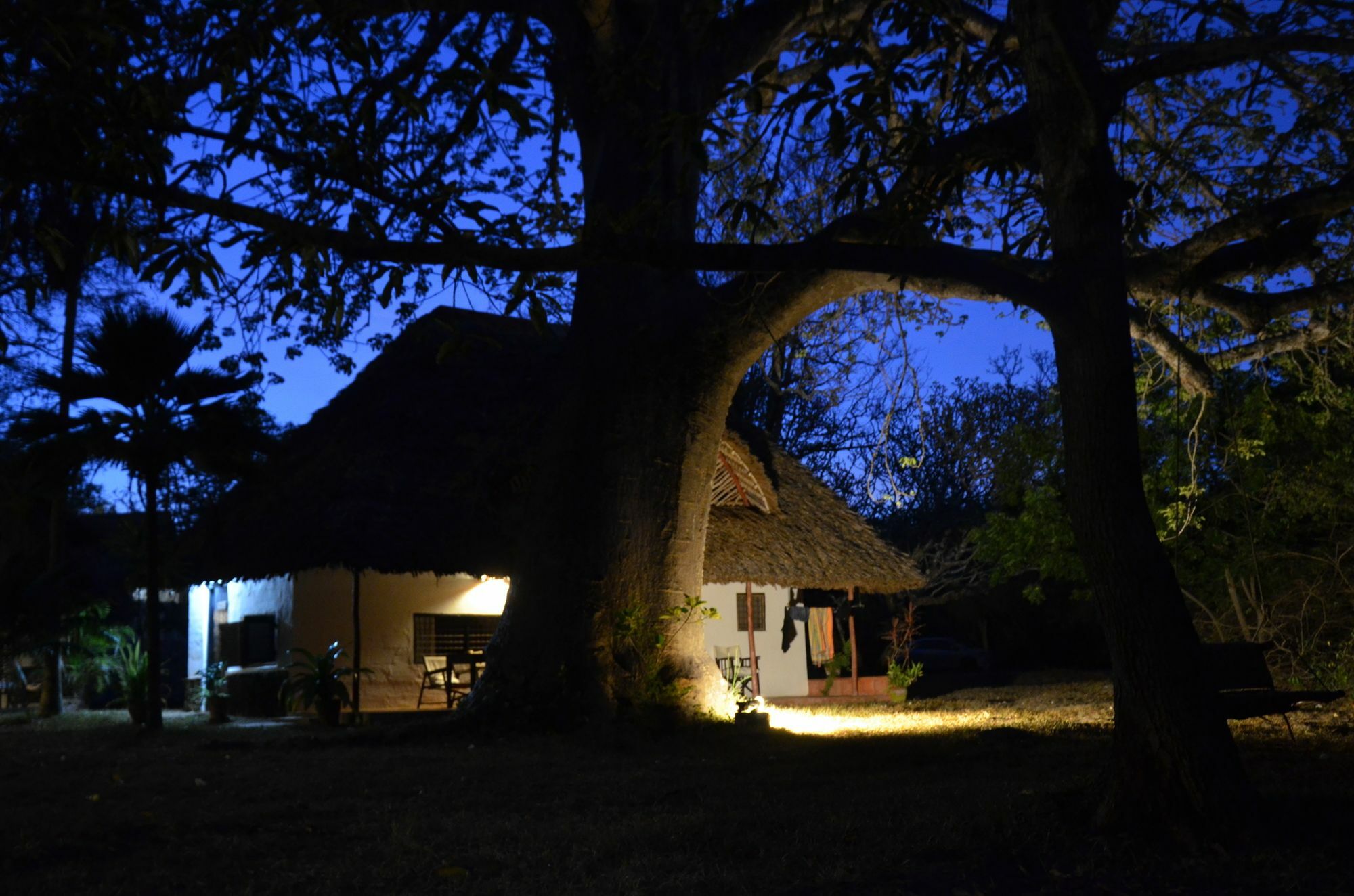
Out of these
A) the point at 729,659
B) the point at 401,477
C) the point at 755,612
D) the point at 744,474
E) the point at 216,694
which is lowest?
the point at 216,694

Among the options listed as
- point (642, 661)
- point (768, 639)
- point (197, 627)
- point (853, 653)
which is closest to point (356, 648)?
point (642, 661)

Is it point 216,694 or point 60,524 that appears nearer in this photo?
point 216,694

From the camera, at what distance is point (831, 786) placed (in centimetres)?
689

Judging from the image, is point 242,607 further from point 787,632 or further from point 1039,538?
point 1039,538

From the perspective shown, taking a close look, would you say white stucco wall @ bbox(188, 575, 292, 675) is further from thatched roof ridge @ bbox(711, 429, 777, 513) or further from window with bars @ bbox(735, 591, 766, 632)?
window with bars @ bbox(735, 591, 766, 632)

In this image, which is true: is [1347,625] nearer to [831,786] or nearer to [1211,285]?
[1211,285]

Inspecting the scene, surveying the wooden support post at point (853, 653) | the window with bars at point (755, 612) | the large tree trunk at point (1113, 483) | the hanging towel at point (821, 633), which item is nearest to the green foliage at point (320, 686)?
the window with bars at point (755, 612)

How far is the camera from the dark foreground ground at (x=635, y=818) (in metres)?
4.40

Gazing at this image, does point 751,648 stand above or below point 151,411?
below

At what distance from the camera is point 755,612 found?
786 inches

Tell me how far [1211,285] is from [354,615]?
10059mm

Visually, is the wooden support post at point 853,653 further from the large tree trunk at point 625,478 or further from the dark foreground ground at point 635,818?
the dark foreground ground at point 635,818

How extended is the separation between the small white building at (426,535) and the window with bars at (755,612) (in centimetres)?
3

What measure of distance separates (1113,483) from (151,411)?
1030 centimetres
